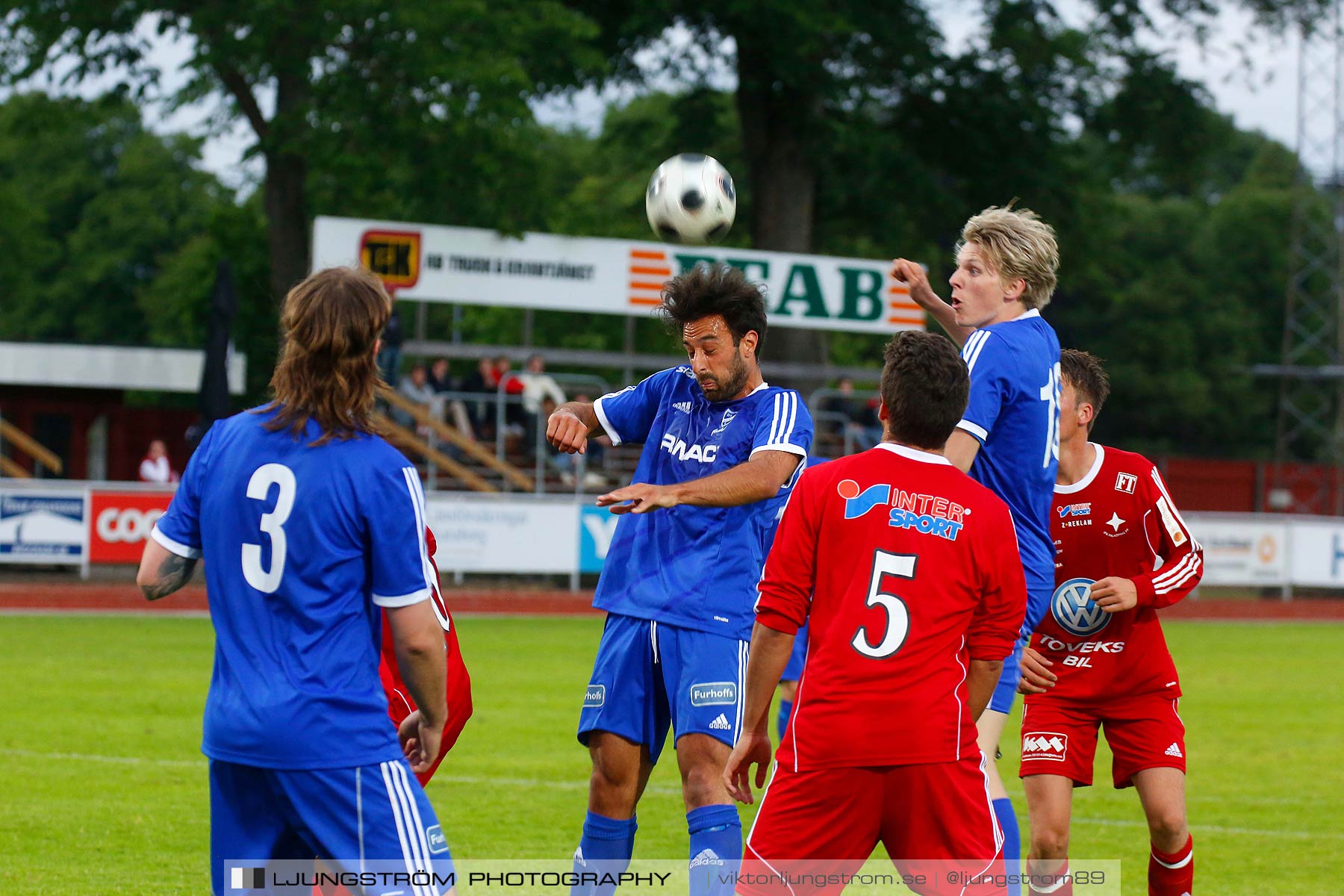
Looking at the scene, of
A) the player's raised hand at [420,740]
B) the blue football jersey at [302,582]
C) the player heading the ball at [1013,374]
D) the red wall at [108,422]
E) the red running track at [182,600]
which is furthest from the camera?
the red wall at [108,422]

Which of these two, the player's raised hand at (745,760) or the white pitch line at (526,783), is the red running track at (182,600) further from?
the player's raised hand at (745,760)

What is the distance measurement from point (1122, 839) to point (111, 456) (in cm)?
2901

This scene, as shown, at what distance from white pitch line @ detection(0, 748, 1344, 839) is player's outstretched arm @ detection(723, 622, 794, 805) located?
4783 mm

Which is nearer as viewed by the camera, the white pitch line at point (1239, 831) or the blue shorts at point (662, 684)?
the blue shorts at point (662, 684)

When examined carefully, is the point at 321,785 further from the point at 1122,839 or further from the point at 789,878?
the point at 1122,839

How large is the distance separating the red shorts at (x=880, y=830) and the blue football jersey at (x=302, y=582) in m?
1.06

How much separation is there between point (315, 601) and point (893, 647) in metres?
1.48

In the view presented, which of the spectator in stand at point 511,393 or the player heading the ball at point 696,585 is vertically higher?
the spectator in stand at point 511,393

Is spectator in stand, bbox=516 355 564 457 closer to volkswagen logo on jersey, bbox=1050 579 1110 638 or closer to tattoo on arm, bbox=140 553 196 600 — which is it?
volkswagen logo on jersey, bbox=1050 579 1110 638

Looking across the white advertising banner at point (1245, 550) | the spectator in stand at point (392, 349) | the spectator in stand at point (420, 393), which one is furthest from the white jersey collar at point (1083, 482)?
the white advertising banner at point (1245, 550)

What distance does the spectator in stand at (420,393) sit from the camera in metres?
23.0

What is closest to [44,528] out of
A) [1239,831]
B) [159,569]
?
[1239,831]

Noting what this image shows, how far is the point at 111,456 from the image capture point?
32.8m

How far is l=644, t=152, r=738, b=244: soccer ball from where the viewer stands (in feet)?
22.1
